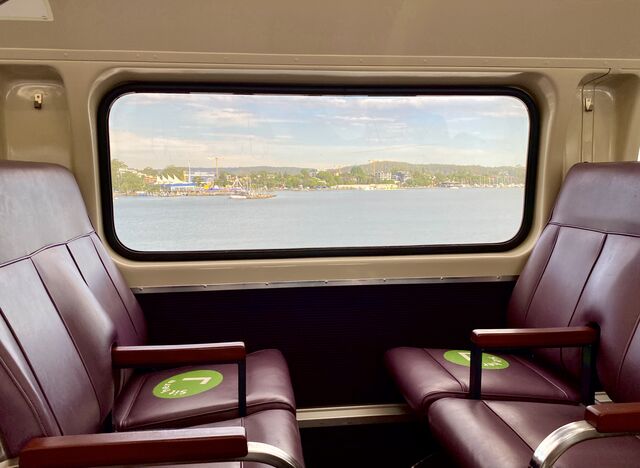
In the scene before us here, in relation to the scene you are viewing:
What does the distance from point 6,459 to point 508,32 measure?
232 centimetres

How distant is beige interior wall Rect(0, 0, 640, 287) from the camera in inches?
82.5

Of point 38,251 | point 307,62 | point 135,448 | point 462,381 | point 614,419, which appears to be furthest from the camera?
point 307,62

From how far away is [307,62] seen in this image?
224 centimetres

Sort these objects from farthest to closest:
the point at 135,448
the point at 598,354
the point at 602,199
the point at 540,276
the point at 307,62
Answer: the point at 540,276, the point at 307,62, the point at 602,199, the point at 598,354, the point at 135,448

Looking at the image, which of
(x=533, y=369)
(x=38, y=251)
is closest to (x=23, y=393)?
(x=38, y=251)

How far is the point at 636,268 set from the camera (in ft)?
6.02

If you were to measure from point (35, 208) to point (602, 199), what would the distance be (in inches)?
83.1

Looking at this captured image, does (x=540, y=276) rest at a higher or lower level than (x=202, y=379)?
higher

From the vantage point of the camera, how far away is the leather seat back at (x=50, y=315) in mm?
1146

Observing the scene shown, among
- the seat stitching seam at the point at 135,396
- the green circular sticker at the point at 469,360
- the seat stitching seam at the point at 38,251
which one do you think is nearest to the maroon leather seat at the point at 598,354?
the green circular sticker at the point at 469,360

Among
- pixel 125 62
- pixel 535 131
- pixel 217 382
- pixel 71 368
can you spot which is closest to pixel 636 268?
pixel 535 131

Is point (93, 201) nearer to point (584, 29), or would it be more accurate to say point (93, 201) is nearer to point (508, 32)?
point (508, 32)

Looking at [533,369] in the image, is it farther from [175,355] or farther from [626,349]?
[175,355]

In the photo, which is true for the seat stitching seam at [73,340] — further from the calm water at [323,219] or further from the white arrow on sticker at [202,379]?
the calm water at [323,219]
